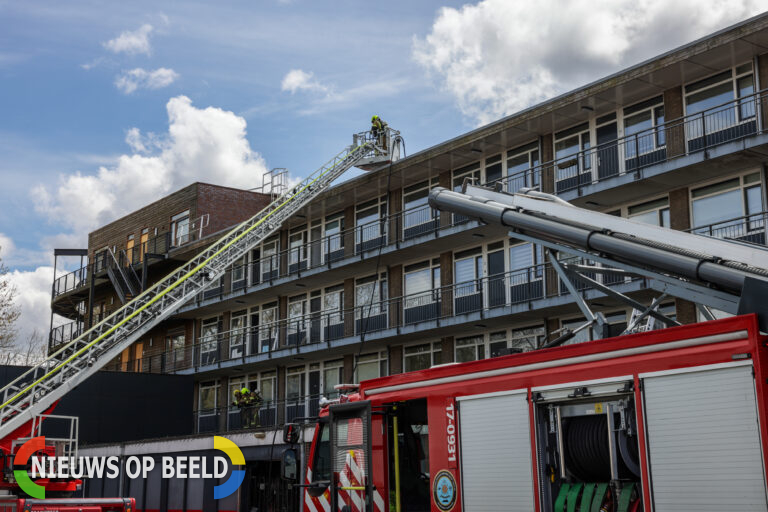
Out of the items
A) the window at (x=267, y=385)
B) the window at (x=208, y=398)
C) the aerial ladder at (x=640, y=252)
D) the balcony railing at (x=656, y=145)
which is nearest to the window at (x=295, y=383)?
the window at (x=267, y=385)

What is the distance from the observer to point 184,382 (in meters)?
38.7

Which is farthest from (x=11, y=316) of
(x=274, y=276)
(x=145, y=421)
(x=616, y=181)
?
(x=616, y=181)

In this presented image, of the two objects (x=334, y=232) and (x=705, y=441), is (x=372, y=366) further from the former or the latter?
(x=705, y=441)

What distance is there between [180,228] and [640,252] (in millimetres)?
36479

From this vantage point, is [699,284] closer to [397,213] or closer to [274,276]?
[397,213]

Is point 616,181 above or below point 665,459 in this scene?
above

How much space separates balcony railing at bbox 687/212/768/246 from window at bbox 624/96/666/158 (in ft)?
9.39

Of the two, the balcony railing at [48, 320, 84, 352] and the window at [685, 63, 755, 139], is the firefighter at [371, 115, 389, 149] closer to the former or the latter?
the window at [685, 63, 755, 139]

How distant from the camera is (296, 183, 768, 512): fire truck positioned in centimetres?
729

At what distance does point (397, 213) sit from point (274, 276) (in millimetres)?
8140

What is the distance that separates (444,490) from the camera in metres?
9.61

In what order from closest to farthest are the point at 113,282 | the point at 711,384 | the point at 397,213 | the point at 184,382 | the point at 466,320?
the point at 711,384
the point at 466,320
the point at 397,213
the point at 184,382
the point at 113,282

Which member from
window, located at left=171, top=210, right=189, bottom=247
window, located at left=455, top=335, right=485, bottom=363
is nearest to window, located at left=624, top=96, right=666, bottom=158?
window, located at left=455, top=335, right=485, bottom=363

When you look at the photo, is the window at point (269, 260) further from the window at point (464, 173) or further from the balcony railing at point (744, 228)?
the balcony railing at point (744, 228)
